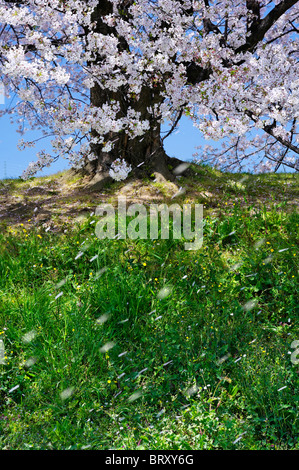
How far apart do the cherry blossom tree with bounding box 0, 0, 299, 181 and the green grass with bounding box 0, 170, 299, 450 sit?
1866mm

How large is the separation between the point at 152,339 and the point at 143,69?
4.62 metres

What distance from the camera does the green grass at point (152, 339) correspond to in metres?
3.36

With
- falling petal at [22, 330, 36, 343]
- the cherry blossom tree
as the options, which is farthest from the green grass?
the cherry blossom tree

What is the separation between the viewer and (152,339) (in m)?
4.29

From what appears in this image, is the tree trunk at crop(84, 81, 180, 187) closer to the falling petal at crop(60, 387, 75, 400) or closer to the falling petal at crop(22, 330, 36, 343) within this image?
the falling petal at crop(22, 330, 36, 343)

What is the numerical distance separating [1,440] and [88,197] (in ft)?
17.4

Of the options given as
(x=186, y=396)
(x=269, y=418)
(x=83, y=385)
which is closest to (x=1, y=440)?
(x=83, y=385)

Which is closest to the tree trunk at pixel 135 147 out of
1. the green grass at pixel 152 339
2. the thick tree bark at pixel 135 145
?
the thick tree bark at pixel 135 145

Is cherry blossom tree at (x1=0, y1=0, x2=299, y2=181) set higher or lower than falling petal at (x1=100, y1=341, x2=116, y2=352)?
higher

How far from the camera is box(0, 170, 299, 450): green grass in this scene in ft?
11.0

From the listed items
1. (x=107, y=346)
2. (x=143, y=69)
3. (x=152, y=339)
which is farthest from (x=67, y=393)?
(x=143, y=69)

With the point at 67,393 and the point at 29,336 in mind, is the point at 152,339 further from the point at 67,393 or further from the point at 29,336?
the point at 29,336

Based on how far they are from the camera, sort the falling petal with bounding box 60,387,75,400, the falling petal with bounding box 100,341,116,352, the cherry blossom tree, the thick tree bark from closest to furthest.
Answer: the falling petal with bounding box 60,387,75,400 < the falling petal with bounding box 100,341,116,352 < the cherry blossom tree < the thick tree bark

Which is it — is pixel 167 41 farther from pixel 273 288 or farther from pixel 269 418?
pixel 269 418
